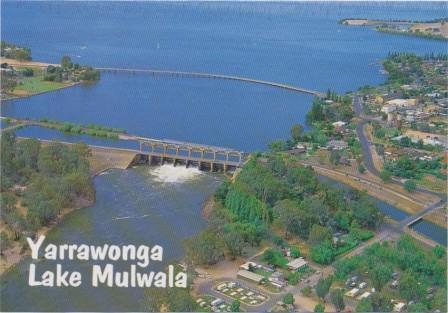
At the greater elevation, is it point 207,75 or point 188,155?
point 207,75

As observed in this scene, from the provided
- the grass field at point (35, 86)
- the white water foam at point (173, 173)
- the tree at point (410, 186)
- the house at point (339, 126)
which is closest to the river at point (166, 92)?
the white water foam at point (173, 173)

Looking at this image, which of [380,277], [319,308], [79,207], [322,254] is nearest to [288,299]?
[319,308]

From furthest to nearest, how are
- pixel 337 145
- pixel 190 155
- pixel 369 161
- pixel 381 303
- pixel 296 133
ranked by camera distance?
1. pixel 296 133
2. pixel 337 145
3. pixel 190 155
4. pixel 369 161
5. pixel 381 303

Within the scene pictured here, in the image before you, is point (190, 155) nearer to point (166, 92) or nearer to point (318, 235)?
point (318, 235)

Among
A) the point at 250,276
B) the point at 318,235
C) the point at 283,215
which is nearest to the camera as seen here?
the point at 250,276

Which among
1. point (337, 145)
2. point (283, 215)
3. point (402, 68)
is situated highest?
point (402, 68)

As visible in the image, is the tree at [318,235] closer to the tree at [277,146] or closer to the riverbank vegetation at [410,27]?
the tree at [277,146]

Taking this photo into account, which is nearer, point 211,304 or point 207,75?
point 211,304
